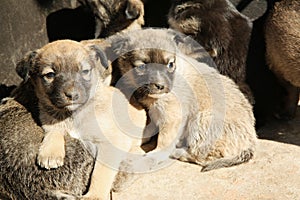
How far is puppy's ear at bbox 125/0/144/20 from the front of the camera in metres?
6.20

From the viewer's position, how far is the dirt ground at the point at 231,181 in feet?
16.6

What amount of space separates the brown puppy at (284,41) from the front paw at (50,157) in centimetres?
250

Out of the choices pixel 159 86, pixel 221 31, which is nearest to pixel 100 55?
pixel 159 86

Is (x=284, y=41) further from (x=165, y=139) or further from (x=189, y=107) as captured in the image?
(x=165, y=139)

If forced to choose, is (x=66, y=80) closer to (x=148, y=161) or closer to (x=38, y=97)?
(x=38, y=97)

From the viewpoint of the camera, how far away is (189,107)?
18.0 feet

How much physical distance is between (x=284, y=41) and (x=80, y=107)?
224cm

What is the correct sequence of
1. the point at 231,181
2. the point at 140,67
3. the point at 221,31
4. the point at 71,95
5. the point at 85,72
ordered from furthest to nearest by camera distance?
1. the point at 221,31
2. the point at 231,181
3. the point at 140,67
4. the point at 85,72
5. the point at 71,95

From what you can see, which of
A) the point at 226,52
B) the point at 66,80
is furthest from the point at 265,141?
the point at 66,80

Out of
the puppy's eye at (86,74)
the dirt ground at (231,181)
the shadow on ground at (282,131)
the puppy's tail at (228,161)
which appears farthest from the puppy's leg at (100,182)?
the shadow on ground at (282,131)

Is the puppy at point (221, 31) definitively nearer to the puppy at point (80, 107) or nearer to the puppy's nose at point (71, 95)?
the puppy at point (80, 107)

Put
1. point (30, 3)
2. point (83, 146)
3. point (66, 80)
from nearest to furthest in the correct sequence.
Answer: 1. point (66, 80)
2. point (83, 146)
3. point (30, 3)

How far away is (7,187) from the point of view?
4945 mm

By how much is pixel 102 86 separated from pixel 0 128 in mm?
947
